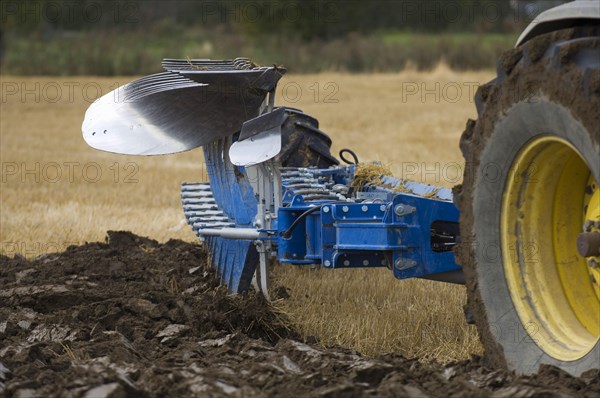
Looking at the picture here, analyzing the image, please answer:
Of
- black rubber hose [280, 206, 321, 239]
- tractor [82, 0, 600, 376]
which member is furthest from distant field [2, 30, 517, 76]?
black rubber hose [280, 206, 321, 239]

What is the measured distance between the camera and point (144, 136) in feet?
18.5

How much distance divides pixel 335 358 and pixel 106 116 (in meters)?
2.41

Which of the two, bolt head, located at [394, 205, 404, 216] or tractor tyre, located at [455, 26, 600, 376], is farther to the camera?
bolt head, located at [394, 205, 404, 216]

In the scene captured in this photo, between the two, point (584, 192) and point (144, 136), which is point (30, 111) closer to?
point (144, 136)

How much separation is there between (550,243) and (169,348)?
5.81 ft

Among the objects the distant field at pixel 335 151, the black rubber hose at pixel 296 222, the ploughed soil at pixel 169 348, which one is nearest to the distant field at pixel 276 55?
the distant field at pixel 335 151

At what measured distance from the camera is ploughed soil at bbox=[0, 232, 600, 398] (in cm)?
334

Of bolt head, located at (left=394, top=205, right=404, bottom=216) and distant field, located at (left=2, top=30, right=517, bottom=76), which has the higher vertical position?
distant field, located at (left=2, top=30, right=517, bottom=76)

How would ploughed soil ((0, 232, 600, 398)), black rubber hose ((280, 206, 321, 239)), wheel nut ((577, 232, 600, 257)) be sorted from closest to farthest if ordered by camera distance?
wheel nut ((577, 232, 600, 257))
ploughed soil ((0, 232, 600, 398))
black rubber hose ((280, 206, 321, 239))

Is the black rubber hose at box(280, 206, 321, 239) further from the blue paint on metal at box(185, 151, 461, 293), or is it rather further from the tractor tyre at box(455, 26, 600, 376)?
the tractor tyre at box(455, 26, 600, 376)

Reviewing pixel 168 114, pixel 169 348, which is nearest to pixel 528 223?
pixel 169 348

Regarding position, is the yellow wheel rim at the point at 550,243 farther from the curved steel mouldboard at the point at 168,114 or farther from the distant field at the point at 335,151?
the curved steel mouldboard at the point at 168,114

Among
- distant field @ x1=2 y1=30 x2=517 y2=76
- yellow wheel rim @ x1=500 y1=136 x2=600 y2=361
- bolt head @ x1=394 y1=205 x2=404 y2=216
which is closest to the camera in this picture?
yellow wheel rim @ x1=500 y1=136 x2=600 y2=361

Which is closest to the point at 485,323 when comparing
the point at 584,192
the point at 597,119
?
the point at 584,192
